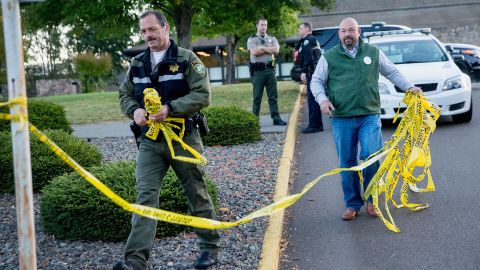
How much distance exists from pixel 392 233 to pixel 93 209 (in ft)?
8.36

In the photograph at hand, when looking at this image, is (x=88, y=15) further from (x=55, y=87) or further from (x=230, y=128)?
(x=55, y=87)

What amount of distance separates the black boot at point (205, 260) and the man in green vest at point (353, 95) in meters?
1.91

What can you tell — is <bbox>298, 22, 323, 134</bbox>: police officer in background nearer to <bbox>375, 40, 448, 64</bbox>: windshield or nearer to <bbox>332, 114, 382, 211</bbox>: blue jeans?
<bbox>375, 40, 448, 64</bbox>: windshield

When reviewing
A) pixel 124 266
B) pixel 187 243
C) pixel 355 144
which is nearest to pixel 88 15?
pixel 355 144

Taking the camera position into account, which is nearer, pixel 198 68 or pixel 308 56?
pixel 198 68

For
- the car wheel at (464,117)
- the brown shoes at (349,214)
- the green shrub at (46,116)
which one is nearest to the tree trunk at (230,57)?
the car wheel at (464,117)

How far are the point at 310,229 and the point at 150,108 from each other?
7.74ft

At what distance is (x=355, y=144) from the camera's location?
6.35 meters

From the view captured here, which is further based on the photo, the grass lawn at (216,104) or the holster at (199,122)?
the grass lawn at (216,104)

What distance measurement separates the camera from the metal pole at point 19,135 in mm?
3029

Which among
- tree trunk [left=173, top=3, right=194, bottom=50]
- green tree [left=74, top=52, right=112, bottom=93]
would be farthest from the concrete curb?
green tree [left=74, top=52, right=112, bottom=93]

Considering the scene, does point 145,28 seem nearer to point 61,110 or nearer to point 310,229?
point 310,229

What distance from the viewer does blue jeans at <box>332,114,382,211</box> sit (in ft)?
20.3

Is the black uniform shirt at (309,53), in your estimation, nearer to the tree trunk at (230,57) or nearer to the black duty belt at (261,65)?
the black duty belt at (261,65)
